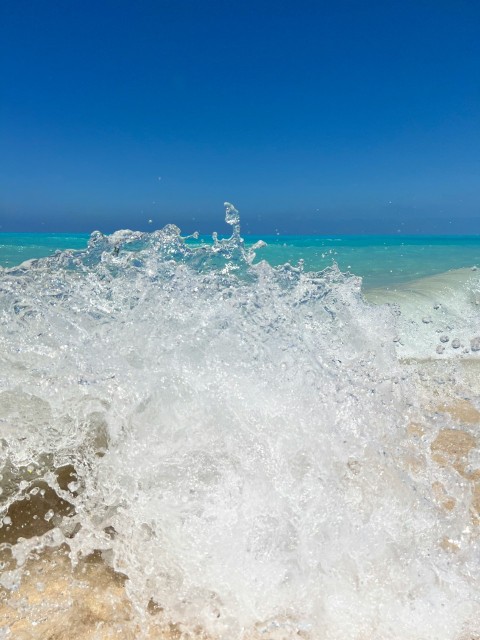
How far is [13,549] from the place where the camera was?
5.92 ft

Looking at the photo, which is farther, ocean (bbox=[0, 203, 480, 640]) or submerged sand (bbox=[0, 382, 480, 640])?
ocean (bbox=[0, 203, 480, 640])

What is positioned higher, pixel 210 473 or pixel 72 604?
pixel 210 473

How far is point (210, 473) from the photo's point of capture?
6.64 feet

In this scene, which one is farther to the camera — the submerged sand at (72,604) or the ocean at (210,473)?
the ocean at (210,473)

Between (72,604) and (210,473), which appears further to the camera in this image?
(210,473)

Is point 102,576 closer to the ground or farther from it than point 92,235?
closer to the ground

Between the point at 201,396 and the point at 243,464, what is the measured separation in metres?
0.42

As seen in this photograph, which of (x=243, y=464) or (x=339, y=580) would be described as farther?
(x=243, y=464)

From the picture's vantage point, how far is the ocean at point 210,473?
1.65 metres

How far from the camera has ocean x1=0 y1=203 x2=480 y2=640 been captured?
1647 millimetres

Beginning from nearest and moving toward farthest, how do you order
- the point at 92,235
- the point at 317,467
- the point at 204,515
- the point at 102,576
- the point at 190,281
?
the point at 102,576
the point at 204,515
the point at 317,467
the point at 190,281
the point at 92,235

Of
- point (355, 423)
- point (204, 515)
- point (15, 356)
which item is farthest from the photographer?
point (15, 356)

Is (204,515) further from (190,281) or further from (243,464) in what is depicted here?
(190,281)

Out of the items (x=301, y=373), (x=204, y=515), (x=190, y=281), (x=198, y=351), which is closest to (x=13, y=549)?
(x=204, y=515)
